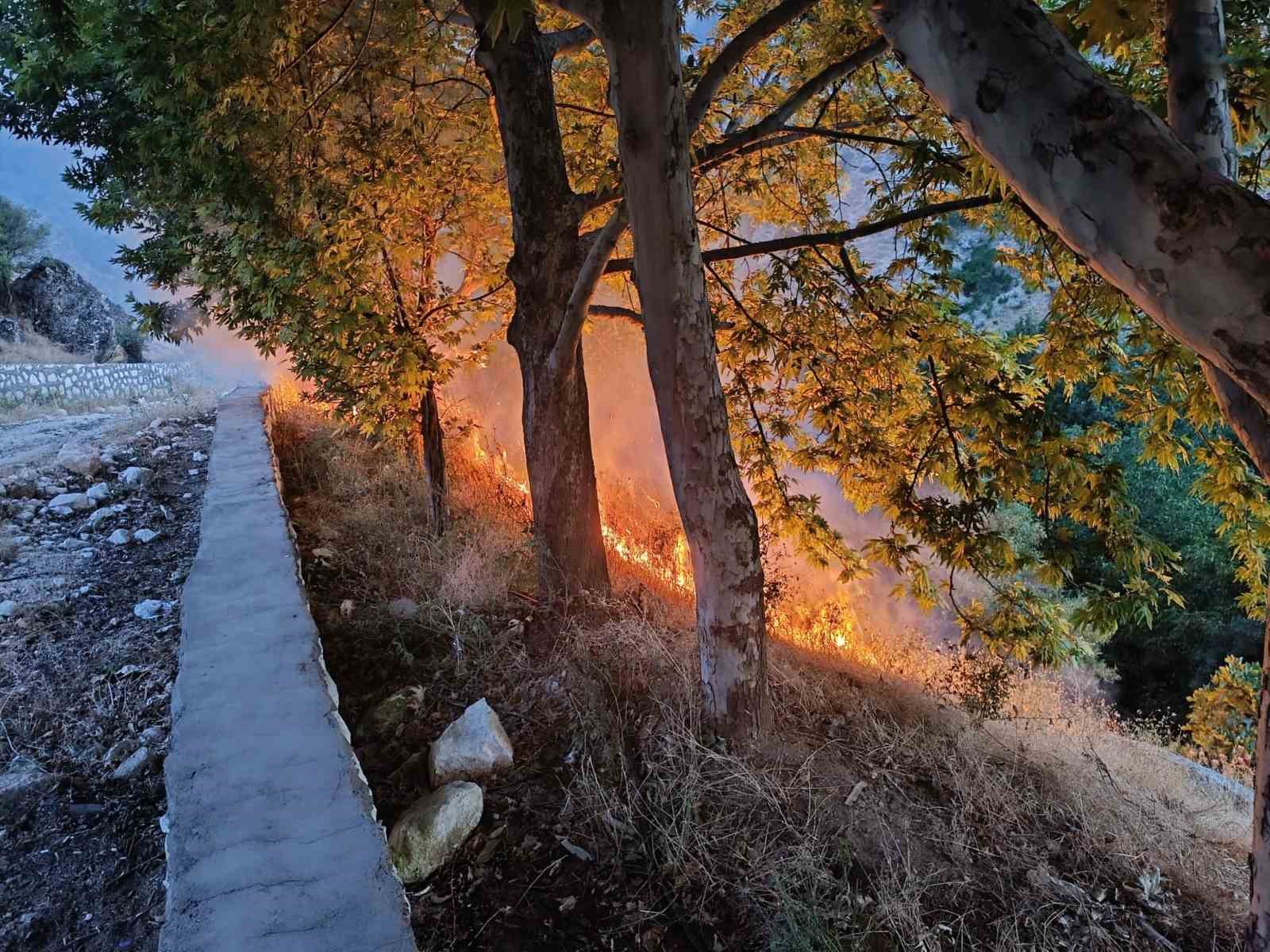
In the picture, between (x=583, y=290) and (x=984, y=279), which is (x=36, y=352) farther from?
(x=984, y=279)

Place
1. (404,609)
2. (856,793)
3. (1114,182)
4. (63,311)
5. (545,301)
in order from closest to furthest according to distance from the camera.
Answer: (1114,182), (856,793), (404,609), (545,301), (63,311)

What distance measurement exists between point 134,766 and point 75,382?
1605 centimetres

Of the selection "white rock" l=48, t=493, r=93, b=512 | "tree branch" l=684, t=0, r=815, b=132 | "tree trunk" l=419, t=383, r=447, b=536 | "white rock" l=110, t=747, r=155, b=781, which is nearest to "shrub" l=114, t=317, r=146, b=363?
"white rock" l=48, t=493, r=93, b=512

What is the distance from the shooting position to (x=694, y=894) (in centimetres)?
266

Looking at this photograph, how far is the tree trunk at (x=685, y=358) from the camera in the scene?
110 inches

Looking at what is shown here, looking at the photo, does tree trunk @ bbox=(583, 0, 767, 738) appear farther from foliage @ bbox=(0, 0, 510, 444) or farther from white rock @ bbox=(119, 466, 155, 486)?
white rock @ bbox=(119, 466, 155, 486)

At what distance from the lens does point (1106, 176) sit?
162 cm

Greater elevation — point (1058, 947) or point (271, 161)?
point (271, 161)

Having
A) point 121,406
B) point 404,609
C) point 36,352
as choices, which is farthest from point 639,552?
point 36,352

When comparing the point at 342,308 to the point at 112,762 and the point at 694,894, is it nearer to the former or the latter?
the point at 112,762

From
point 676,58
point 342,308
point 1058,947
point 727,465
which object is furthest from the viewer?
point 342,308

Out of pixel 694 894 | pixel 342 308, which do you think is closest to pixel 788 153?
pixel 342 308

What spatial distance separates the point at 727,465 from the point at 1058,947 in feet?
7.33

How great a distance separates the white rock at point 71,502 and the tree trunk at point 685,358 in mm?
5643
